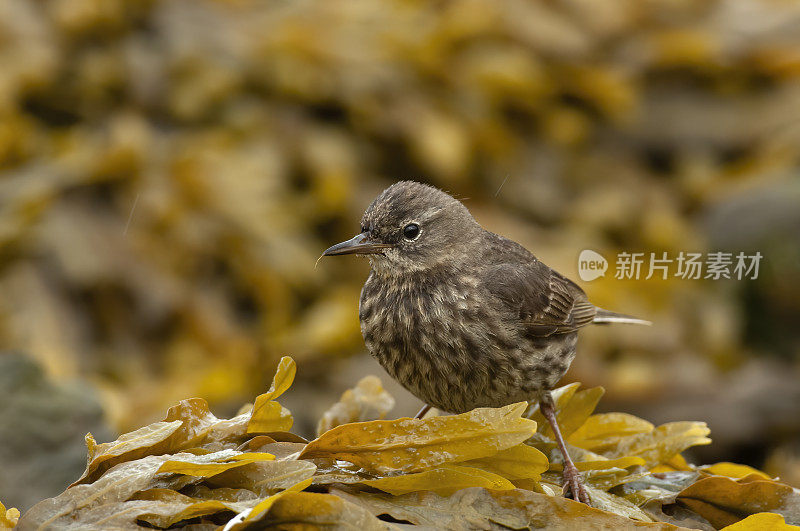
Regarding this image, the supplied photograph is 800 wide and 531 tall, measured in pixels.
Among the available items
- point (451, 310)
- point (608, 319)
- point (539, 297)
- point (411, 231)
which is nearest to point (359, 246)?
point (411, 231)

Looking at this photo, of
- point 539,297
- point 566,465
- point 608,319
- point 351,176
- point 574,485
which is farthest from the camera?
point 351,176

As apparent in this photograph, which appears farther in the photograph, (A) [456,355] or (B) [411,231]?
(B) [411,231]

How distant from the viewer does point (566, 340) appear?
2625mm

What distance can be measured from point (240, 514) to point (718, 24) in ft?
19.9

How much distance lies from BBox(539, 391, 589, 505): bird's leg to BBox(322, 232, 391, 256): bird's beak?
596 millimetres

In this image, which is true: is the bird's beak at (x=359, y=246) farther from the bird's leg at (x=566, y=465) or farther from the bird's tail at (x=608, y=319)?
the bird's tail at (x=608, y=319)

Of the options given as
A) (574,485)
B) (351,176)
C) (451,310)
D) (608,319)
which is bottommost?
(574,485)

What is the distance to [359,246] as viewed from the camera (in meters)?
2.34

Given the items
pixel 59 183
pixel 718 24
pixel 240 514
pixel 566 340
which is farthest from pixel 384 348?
pixel 718 24

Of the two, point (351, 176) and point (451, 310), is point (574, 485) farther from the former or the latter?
point (351, 176)

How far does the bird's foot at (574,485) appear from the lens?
1.90 m

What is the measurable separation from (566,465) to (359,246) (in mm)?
780

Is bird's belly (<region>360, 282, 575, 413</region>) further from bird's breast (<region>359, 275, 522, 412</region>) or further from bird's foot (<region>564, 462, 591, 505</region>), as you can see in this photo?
bird's foot (<region>564, 462, 591, 505</region>)

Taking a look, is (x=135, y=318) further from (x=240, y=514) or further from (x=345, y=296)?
(x=240, y=514)
